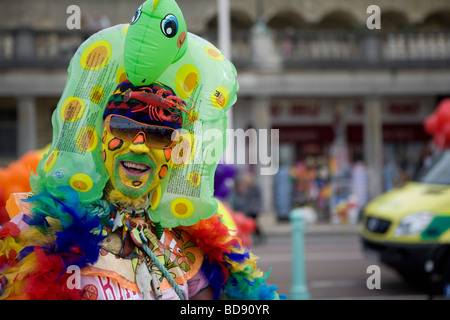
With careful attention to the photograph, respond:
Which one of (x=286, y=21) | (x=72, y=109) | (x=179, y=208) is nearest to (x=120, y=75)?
(x=72, y=109)

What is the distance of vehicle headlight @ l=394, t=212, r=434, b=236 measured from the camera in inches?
254

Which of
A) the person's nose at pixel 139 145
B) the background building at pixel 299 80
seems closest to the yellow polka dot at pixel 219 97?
the person's nose at pixel 139 145

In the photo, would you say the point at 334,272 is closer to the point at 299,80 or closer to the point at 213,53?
the point at 213,53

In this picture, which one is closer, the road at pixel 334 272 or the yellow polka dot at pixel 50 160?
the yellow polka dot at pixel 50 160

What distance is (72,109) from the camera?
203 cm

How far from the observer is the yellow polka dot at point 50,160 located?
1.95 meters

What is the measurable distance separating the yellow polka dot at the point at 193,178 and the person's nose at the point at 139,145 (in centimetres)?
24

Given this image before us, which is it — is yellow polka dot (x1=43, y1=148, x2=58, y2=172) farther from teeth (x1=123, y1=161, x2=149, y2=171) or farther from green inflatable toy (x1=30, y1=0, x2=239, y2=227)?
teeth (x1=123, y1=161, x2=149, y2=171)

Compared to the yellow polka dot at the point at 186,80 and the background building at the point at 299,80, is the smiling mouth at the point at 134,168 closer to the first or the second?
the yellow polka dot at the point at 186,80

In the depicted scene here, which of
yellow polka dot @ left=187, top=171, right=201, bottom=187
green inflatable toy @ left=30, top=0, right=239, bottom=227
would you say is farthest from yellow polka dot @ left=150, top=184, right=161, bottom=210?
yellow polka dot @ left=187, top=171, right=201, bottom=187

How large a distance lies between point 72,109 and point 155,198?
44 centimetres

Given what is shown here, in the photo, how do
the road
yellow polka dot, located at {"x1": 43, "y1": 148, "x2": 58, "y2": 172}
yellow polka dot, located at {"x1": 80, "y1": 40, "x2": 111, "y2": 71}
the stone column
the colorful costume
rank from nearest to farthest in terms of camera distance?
the colorful costume, yellow polka dot, located at {"x1": 43, "y1": 148, "x2": 58, "y2": 172}, yellow polka dot, located at {"x1": 80, "y1": 40, "x2": 111, "y2": 71}, the road, the stone column

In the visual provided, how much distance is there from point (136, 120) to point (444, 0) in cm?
1917
